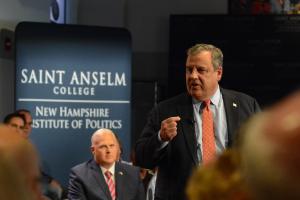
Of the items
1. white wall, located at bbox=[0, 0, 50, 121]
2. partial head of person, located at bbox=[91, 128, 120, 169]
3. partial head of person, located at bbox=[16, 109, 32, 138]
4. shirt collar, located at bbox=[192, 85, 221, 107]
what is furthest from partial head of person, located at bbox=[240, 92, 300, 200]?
white wall, located at bbox=[0, 0, 50, 121]

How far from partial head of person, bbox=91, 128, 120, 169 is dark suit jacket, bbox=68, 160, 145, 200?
48 millimetres

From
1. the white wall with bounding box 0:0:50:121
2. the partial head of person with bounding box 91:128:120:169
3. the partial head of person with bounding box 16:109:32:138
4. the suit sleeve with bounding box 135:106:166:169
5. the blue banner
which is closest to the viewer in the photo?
the suit sleeve with bounding box 135:106:166:169

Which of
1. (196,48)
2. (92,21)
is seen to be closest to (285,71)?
(92,21)

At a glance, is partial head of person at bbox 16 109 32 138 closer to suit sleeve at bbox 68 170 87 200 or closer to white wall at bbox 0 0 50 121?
white wall at bbox 0 0 50 121

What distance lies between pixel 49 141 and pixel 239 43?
9.57ft

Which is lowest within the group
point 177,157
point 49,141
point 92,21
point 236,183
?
point 49,141

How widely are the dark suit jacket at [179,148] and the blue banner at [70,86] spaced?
3058mm

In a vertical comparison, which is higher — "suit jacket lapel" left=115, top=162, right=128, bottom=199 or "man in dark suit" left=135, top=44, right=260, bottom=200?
"man in dark suit" left=135, top=44, right=260, bottom=200

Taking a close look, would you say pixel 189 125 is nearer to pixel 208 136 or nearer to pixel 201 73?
pixel 208 136

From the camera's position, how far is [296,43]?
7.55m

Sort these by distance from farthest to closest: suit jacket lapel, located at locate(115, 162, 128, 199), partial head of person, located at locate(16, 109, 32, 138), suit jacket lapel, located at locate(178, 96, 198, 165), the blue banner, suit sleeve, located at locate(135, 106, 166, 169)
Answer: the blue banner
partial head of person, located at locate(16, 109, 32, 138)
suit jacket lapel, located at locate(115, 162, 128, 199)
suit jacket lapel, located at locate(178, 96, 198, 165)
suit sleeve, located at locate(135, 106, 166, 169)

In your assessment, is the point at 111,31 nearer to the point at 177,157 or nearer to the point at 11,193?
the point at 177,157

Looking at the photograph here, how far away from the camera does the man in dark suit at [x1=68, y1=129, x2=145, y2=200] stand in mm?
4113

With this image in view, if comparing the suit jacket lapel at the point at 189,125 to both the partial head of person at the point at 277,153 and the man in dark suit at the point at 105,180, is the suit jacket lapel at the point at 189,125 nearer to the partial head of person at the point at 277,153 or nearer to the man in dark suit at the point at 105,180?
the man in dark suit at the point at 105,180
